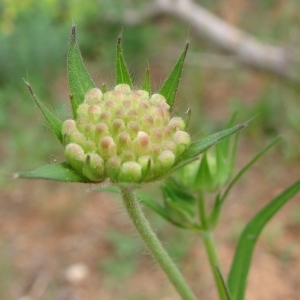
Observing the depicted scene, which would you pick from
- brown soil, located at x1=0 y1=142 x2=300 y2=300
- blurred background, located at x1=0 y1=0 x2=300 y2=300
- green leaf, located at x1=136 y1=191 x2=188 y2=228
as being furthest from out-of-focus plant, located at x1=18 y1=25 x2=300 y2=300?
brown soil, located at x1=0 y1=142 x2=300 y2=300

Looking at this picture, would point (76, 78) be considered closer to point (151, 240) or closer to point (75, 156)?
point (75, 156)

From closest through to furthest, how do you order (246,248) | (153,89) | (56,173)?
(56,173) < (246,248) < (153,89)

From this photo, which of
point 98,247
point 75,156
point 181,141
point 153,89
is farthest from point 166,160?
point 98,247

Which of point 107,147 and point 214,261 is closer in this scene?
point 107,147

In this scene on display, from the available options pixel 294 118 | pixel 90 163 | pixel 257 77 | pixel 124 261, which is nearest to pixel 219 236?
pixel 124 261

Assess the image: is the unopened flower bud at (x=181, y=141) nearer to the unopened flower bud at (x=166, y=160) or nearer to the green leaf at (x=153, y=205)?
the unopened flower bud at (x=166, y=160)

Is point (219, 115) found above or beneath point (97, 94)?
beneath

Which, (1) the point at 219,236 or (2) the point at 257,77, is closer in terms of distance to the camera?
(1) the point at 219,236

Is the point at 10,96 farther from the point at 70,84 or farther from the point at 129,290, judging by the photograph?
the point at 70,84
